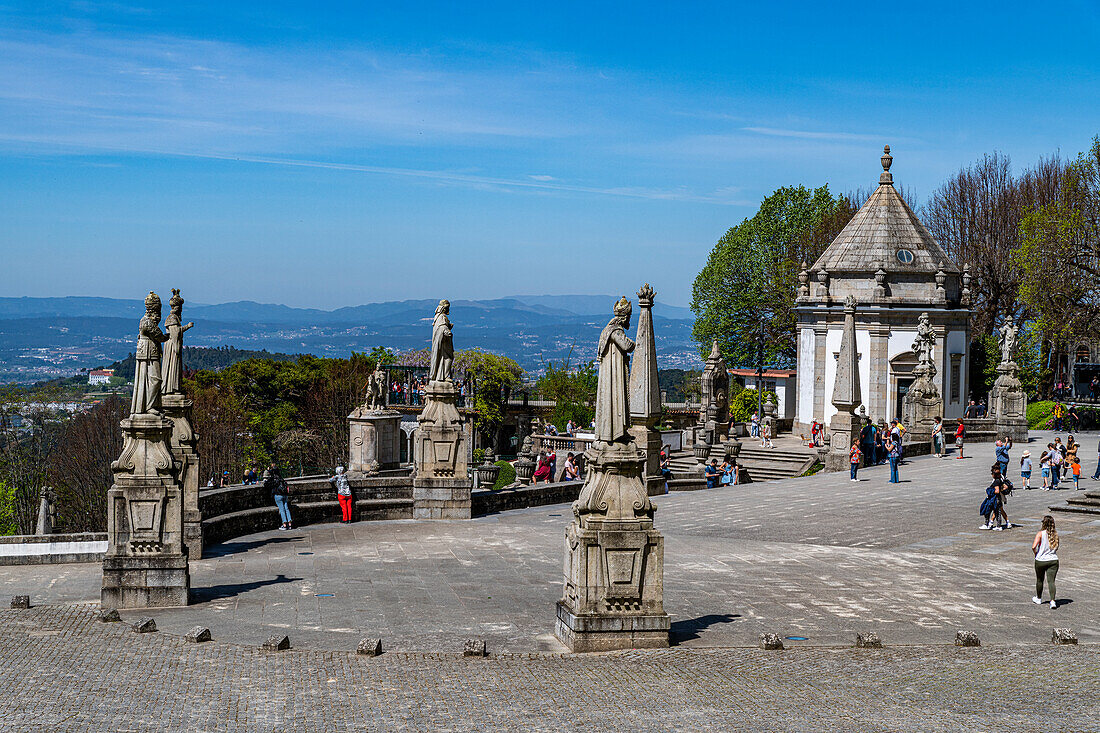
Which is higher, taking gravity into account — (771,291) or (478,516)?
(771,291)

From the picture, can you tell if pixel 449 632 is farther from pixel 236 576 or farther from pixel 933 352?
pixel 933 352

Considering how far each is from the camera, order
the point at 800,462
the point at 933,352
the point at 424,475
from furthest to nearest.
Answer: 1. the point at 933,352
2. the point at 800,462
3. the point at 424,475

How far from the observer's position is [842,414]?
32.9 metres

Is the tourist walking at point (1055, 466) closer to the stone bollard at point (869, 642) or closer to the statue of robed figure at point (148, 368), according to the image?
the stone bollard at point (869, 642)

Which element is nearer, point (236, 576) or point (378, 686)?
point (378, 686)

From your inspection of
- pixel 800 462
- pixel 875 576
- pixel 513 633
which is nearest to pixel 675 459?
pixel 800 462

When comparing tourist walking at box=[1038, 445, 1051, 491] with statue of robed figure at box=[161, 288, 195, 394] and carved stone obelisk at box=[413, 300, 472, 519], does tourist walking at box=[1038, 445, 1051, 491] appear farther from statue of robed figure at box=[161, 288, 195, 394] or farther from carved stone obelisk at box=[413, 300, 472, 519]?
statue of robed figure at box=[161, 288, 195, 394]

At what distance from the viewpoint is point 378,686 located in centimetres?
976

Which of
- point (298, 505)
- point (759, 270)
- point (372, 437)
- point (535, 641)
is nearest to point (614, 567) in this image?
point (535, 641)

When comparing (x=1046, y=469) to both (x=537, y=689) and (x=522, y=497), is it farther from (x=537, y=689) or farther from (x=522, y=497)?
(x=537, y=689)

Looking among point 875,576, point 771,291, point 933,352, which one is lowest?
point 875,576

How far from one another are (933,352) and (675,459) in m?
15.0

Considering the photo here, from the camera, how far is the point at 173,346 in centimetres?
1753

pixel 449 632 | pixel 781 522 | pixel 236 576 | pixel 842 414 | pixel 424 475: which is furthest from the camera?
pixel 842 414
